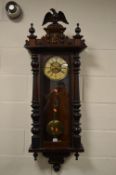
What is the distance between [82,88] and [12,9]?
2.18ft

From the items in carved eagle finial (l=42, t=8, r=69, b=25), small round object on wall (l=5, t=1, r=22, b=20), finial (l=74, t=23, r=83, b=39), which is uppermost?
small round object on wall (l=5, t=1, r=22, b=20)

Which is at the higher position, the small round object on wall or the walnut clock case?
the small round object on wall

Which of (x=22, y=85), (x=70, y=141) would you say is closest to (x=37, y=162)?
(x=70, y=141)

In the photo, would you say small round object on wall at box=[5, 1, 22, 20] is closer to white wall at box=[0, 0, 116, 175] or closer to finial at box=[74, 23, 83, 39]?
white wall at box=[0, 0, 116, 175]

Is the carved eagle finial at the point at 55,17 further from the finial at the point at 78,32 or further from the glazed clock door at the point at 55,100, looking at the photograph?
the glazed clock door at the point at 55,100

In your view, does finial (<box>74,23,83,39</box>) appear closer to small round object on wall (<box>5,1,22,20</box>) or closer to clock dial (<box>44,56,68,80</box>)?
clock dial (<box>44,56,68,80</box>)

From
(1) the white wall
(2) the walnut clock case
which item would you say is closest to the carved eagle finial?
(2) the walnut clock case

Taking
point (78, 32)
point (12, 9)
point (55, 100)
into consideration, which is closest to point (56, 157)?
point (55, 100)

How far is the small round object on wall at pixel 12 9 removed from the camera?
1.58m

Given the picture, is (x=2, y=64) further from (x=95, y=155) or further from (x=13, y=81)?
(x=95, y=155)

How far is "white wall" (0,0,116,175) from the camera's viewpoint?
157cm

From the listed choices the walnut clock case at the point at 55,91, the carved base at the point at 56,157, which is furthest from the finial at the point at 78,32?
the carved base at the point at 56,157

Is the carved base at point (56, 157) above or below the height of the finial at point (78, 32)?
below

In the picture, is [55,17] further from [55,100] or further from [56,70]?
[55,100]
